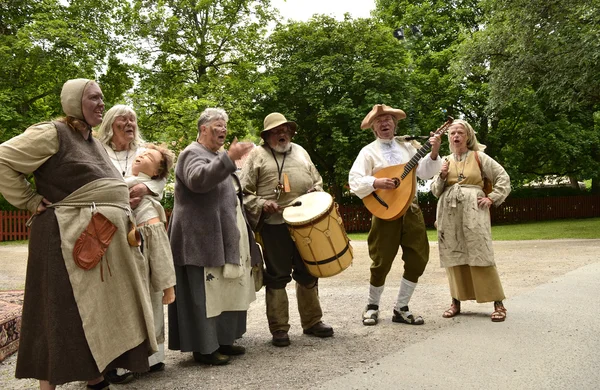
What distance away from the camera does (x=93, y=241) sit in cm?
342

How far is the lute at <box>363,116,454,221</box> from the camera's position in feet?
18.9

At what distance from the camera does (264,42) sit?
2509 centimetres

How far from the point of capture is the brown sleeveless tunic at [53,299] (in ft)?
10.8

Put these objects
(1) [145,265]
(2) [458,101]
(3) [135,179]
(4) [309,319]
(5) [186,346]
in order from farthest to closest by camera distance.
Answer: (2) [458,101], (4) [309,319], (5) [186,346], (3) [135,179], (1) [145,265]

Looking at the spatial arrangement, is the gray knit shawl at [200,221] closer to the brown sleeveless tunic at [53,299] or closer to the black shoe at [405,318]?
the brown sleeveless tunic at [53,299]

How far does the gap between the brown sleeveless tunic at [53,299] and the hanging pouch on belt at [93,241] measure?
0.36 ft

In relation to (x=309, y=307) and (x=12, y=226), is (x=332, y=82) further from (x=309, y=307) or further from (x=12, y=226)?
(x=309, y=307)

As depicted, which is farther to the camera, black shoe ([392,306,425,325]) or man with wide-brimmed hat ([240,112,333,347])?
black shoe ([392,306,425,325])

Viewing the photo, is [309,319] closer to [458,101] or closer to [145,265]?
[145,265]

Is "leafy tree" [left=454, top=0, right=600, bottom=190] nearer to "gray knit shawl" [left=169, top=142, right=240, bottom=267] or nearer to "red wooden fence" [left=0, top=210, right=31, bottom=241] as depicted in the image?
"gray knit shawl" [left=169, top=142, right=240, bottom=267]

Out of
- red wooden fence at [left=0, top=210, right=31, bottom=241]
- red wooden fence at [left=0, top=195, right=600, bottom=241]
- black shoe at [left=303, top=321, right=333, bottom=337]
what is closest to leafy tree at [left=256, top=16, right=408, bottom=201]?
red wooden fence at [left=0, top=195, right=600, bottom=241]

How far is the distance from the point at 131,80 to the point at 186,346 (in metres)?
22.1

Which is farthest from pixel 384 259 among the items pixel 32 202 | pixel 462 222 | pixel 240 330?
pixel 32 202

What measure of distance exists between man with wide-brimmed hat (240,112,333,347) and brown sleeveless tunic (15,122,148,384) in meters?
2.10
